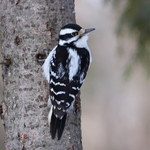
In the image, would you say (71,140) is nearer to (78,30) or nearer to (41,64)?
(41,64)

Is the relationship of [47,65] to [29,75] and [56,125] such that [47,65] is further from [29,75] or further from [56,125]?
[56,125]

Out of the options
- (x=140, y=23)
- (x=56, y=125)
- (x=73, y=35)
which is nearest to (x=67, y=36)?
(x=73, y=35)

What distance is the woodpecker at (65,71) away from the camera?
3.59 meters

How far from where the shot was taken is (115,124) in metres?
11.3

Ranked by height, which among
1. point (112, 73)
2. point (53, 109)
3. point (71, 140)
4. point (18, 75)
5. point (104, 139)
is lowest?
point (104, 139)

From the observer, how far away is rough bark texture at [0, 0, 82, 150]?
12.0 ft

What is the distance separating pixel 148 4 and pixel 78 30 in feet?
4.19

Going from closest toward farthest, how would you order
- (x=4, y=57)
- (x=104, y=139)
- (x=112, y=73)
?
(x=4, y=57) → (x=104, y=139) → (x=112, y=73)

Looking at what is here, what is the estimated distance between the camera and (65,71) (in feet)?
12.3

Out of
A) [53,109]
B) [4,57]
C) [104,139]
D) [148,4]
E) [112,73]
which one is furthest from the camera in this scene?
[112,73]

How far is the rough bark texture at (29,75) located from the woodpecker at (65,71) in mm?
76

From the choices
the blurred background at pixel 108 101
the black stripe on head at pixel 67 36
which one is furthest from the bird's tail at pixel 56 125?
the blurred background at pixel 108 101

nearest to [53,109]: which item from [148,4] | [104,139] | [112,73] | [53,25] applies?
[53,25]

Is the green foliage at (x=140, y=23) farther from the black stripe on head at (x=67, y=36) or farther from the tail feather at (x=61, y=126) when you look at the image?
the tail feather at (x=61, y=126)
